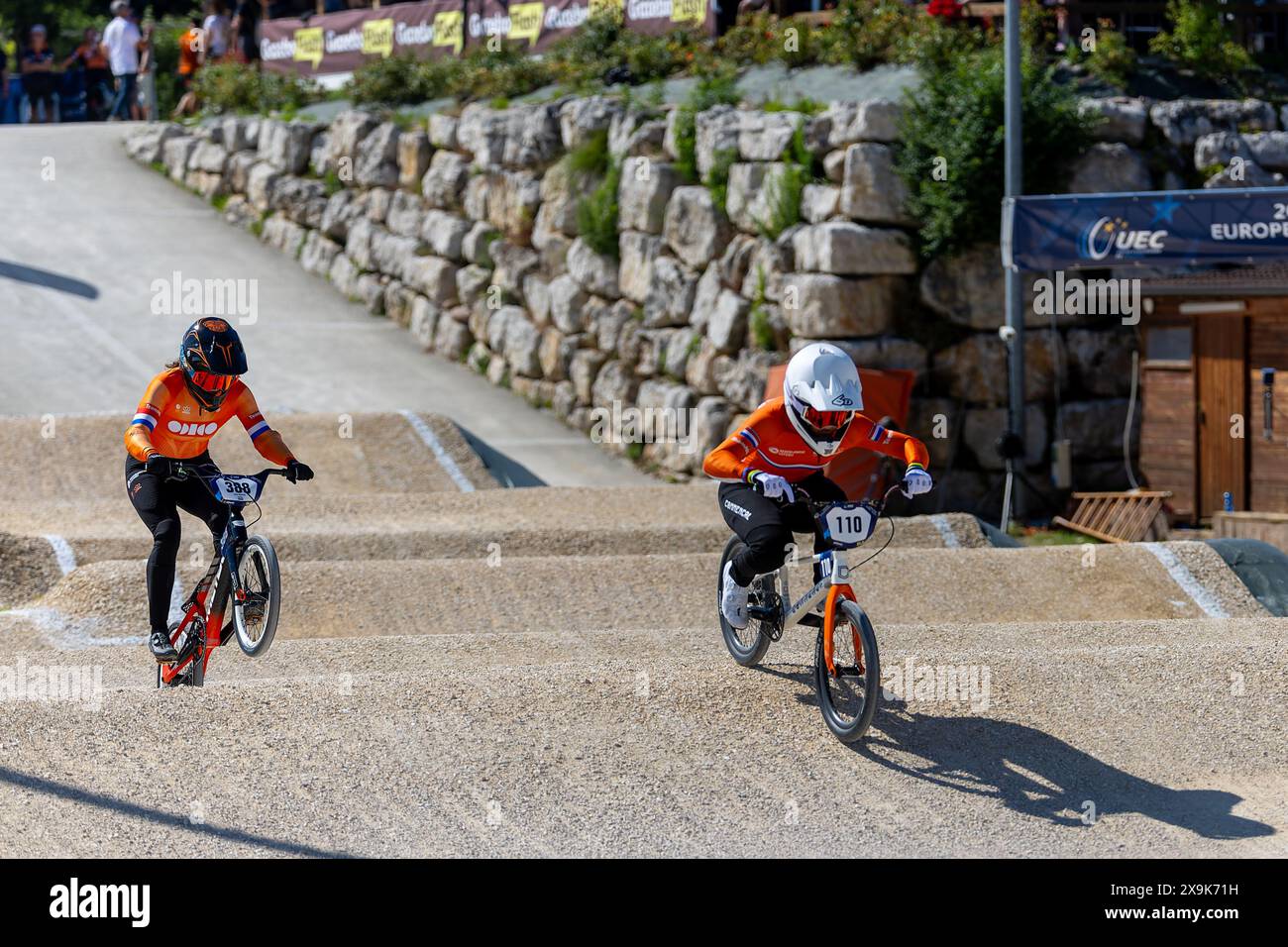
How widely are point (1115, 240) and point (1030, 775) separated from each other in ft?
31.0

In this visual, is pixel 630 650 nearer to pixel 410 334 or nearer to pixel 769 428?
pixel 769 428

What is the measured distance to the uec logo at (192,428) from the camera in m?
8.10

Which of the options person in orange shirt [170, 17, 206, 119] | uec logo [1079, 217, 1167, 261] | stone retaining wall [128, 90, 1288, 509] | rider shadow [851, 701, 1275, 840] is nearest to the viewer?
rider shadow [851, 701, 1275, 840]

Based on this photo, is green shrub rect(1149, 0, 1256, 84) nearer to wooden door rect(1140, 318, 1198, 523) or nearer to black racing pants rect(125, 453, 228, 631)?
wooden door rect(1140, 318, 1198, 523)

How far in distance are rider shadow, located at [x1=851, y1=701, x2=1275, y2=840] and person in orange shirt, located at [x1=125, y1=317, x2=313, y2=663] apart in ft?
11.1

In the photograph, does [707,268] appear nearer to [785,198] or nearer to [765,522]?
[785,198]

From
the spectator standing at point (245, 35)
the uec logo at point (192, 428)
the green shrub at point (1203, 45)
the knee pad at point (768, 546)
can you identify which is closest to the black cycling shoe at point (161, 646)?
the uec logo at point (192, 428)

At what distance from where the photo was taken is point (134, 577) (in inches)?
408

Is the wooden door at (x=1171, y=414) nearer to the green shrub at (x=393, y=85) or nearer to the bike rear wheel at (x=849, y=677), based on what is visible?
the bike rear wheel at (x=849, y=677)

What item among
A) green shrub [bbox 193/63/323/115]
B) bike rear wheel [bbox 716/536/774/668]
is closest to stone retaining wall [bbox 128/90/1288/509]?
green shrub [bbox 193/63/323/115]

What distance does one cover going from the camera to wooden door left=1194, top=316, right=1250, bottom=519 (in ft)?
51.9

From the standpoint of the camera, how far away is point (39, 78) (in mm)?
30391

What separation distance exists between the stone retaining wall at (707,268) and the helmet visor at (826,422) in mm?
9573
